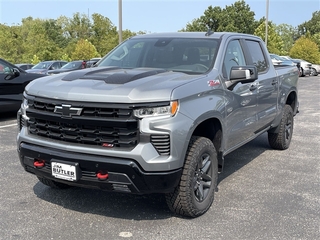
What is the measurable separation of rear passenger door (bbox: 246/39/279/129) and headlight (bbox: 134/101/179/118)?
220 centimetres

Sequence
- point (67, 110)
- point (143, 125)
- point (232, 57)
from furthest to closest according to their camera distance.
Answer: point (232, 57), point (67, 110), point (143, 125)

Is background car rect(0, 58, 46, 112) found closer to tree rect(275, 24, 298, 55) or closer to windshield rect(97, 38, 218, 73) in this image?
windshield rect(97, 38, 218, 73)

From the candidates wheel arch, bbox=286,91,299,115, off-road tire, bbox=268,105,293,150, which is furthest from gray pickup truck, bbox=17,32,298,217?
wheel arch, bbox=286,91,299,115

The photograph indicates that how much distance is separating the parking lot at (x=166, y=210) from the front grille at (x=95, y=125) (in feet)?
2.70

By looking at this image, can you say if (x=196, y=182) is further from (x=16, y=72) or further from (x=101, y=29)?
(x=101, y=29)

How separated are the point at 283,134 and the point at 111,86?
395 centimetres

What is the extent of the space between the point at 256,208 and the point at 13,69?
7265 mm

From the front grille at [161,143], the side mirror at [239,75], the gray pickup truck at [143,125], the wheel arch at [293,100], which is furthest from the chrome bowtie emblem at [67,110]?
the wheel arch at [293,100]

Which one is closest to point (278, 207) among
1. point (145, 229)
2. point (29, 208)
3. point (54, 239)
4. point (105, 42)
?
point (145, 229)

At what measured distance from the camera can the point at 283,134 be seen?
261 inches

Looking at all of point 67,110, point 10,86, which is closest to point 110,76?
point 67,110

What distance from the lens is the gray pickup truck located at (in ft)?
11.1

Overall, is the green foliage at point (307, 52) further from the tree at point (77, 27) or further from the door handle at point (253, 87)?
the tree at point (77, 27)

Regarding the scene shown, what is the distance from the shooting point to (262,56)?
6004mm
